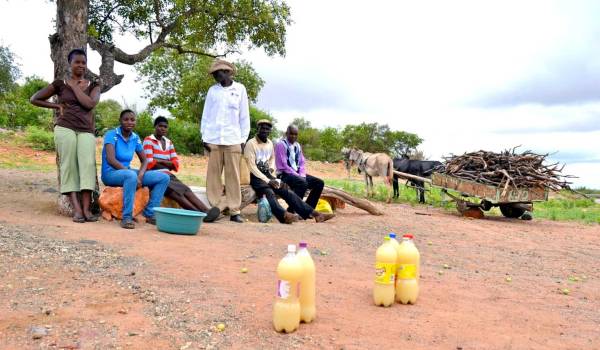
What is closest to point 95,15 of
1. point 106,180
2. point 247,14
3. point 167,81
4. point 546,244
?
point 247,14

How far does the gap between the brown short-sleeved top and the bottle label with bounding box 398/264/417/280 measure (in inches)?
176

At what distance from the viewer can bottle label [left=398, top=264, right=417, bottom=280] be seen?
406 cm

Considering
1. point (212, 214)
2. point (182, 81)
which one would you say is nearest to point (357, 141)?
point (182, 81)

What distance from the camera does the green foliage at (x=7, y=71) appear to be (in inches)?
974

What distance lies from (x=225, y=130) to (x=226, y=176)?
697 millimetres

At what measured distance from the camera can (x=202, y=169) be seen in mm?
20203

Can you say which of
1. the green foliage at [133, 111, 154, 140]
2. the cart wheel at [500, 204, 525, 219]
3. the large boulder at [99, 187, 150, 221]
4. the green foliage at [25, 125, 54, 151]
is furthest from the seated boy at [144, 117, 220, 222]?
the green foliage at [133, 111, 154, 140]

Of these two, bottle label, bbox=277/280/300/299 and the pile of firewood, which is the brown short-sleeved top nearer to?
bottle label, bbox=277/280/300/299

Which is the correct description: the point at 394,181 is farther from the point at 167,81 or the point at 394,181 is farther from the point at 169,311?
the point at 167,81

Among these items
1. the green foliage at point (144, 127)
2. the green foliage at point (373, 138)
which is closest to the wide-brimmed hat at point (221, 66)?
the green foliage at point (144, 127)

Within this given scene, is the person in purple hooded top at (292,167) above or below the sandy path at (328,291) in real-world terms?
above

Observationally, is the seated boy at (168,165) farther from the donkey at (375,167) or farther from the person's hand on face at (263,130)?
the donkey at (375,167)

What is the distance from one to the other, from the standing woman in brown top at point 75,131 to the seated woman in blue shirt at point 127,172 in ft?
0.78

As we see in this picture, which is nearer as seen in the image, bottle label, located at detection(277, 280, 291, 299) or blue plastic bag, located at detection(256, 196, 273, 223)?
bottle label, located at detection(277, 280, 291, 299)
